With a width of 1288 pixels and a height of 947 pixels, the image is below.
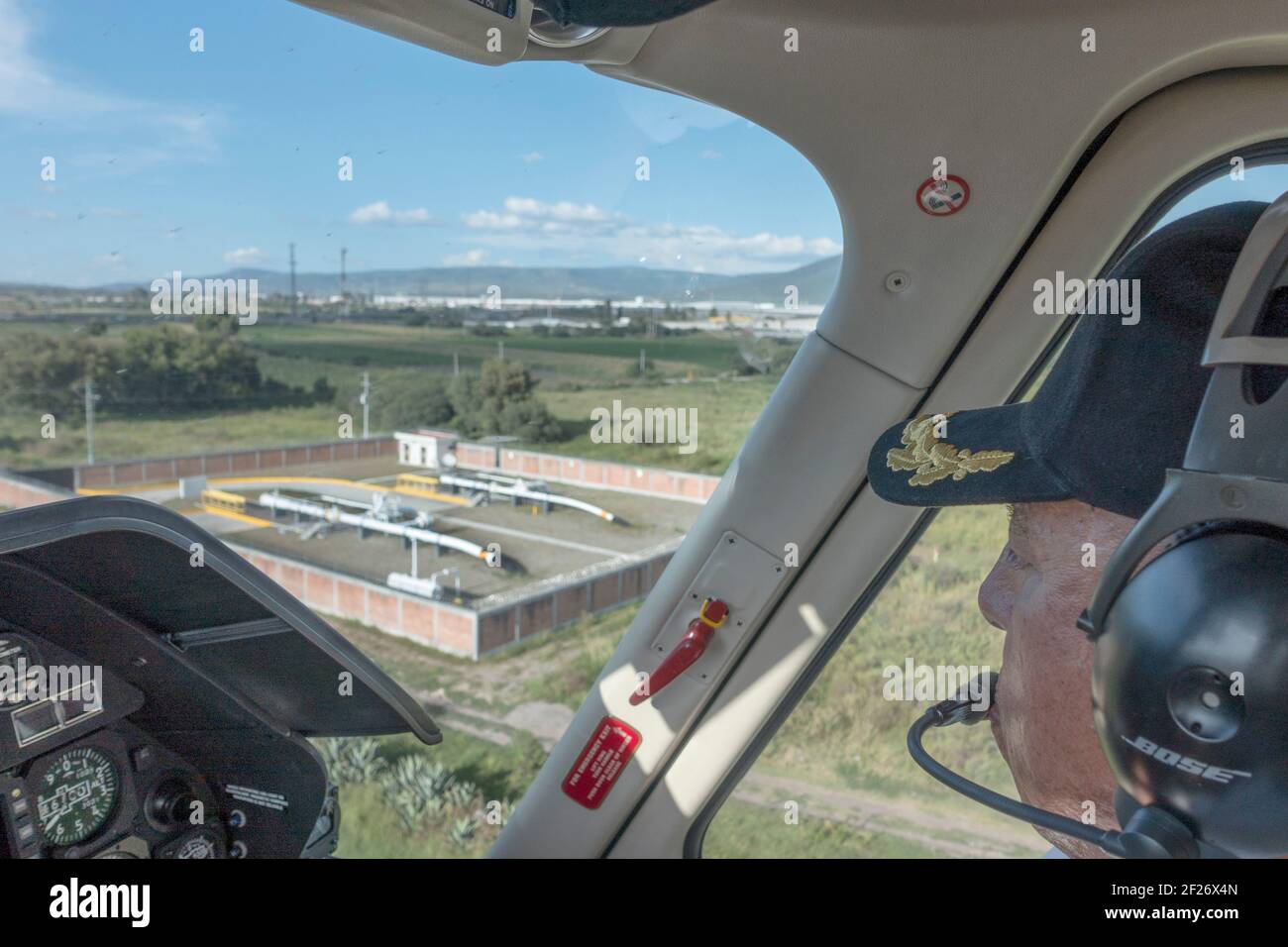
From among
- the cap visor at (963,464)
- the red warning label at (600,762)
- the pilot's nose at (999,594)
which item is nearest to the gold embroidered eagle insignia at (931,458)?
the cap visor at (963,464)

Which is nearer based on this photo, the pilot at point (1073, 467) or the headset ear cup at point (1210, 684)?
the headset ear cup at point (1210, 684)

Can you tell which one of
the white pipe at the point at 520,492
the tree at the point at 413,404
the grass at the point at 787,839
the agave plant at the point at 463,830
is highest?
the tree at the point at 413,404

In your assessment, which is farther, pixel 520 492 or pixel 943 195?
pixel 520 492

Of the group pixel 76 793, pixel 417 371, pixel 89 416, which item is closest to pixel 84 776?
pixel 76 793

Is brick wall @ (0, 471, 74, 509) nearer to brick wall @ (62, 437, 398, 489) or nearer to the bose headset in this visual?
brick wall @ (62, 437, 398, 489)

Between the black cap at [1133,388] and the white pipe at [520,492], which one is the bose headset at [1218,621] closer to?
the black cap at [1133,388]

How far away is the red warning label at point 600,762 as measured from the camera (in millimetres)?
1605

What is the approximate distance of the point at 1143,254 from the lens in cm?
90

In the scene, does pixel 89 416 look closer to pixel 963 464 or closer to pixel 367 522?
pixel 367 522

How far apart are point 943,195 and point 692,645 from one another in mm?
776

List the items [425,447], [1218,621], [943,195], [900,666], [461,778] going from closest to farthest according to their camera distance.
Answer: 1. [1218,621]
2. [943,195]
3. [900,666]
4. [461,778]
5. [425,447]

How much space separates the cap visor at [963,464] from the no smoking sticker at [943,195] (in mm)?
396

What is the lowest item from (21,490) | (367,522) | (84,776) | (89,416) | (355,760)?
(355,760)

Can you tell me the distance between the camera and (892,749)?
5.28 ft
